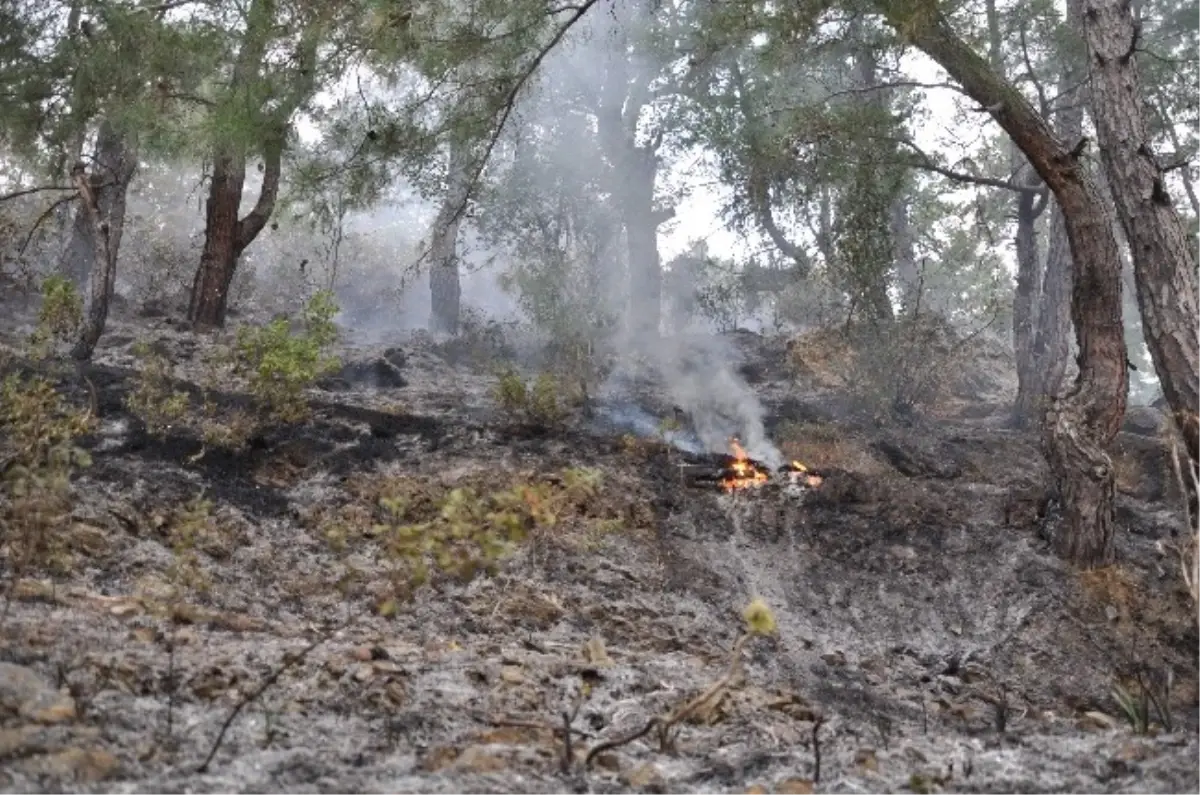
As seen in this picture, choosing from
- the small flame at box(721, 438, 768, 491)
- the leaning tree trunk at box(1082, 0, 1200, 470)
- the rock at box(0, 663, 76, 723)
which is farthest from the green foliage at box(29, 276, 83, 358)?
the leaning tree trunk at box(1082, 0, 1200, 470)

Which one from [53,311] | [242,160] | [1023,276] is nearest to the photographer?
[53,311]

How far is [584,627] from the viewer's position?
17.3ft

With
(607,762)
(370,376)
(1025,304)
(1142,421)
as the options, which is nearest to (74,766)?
(607,762)

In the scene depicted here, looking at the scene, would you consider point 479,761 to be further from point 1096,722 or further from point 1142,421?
point 1142,421

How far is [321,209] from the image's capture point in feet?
26.4

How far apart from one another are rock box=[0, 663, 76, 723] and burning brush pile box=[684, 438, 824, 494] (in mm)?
5346

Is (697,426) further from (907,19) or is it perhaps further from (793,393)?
(907,19)

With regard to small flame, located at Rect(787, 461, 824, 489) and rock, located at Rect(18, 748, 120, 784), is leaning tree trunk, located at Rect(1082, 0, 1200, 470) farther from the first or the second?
rock, located at Rect(18, 748, 120, 784)

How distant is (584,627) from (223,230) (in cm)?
719

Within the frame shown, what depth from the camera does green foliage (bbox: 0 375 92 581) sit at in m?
3.28

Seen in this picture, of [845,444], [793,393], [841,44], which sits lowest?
[845,444]

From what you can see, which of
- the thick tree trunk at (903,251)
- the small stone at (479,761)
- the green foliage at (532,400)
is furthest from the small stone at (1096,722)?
the thick tree trunk at (903,251)

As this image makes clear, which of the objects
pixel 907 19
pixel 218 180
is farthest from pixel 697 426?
pixel 218 180

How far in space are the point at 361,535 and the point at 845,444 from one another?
17.9 feet
